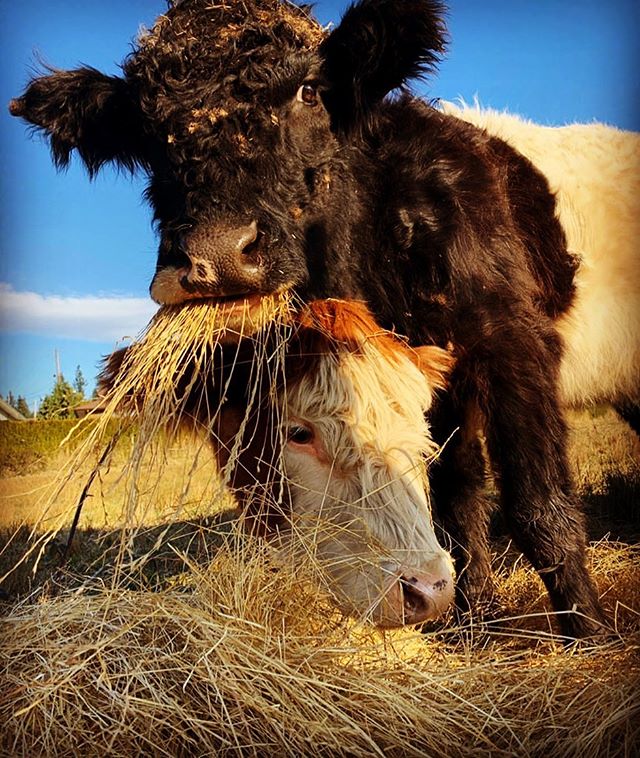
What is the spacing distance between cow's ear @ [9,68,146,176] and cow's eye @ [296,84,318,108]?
0.58 metres

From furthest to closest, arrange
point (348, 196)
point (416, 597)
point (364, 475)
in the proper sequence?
point (348, 196) → point (364, 475) → point (416, 597)

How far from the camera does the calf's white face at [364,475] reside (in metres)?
2.60

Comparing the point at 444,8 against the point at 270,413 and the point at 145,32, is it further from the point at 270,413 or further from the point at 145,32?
the point at 270,413

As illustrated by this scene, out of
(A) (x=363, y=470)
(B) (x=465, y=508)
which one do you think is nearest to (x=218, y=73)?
(A) (x=363, y=470)

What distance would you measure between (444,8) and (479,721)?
201 cm

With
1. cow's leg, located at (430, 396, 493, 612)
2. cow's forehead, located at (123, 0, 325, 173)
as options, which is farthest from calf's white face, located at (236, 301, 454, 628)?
cow's leg, located at (430, 396, 493, 612)

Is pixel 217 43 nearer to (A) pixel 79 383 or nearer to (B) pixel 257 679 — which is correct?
(A) pixel 79 383

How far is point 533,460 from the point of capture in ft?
10.7

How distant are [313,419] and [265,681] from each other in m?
0.89

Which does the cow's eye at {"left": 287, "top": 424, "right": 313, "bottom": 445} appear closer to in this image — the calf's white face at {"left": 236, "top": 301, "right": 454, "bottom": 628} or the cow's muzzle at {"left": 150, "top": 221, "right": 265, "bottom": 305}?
the calf's white face at {"left": 236, "top": 301, "right": 454, "bottom": 628}

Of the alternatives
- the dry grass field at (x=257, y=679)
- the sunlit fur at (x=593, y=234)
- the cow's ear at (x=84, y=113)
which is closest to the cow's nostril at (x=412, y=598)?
the dry grass field at (x=257, y=679)

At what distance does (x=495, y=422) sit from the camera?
130 inches

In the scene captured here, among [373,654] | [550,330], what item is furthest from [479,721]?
[550,330]

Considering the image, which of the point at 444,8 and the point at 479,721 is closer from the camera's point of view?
the point at 479,721
